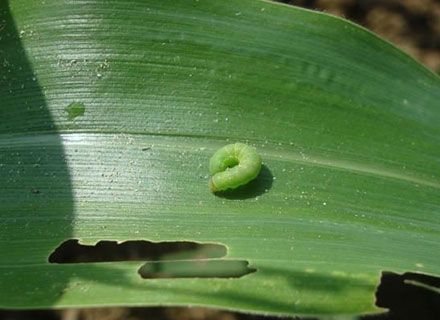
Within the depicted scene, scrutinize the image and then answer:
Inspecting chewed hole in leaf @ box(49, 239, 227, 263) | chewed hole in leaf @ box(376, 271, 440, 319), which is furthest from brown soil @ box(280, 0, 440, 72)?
chewed hole in leaf @ box(49, 239, 227, 263)

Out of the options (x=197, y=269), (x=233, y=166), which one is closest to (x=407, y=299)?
(x=197, y=269)

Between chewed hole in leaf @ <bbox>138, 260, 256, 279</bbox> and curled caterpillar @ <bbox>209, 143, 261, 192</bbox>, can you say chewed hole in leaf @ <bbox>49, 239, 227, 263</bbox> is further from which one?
curled caterpillar @ <bbox>209, 143, 261, 192</bbox>

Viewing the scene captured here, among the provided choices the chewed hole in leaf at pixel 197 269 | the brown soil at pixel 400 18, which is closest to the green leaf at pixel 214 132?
the chewed hole in leaf at pixel 197 269

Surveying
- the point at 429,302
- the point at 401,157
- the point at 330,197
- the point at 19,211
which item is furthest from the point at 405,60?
the point at 19,211

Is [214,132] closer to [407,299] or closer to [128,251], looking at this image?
[128,251]

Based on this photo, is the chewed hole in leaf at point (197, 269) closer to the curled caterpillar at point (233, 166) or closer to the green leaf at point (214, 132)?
the green leaf at point (214, 132)

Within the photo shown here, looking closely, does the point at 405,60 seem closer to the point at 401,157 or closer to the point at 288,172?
the point at 401,157
